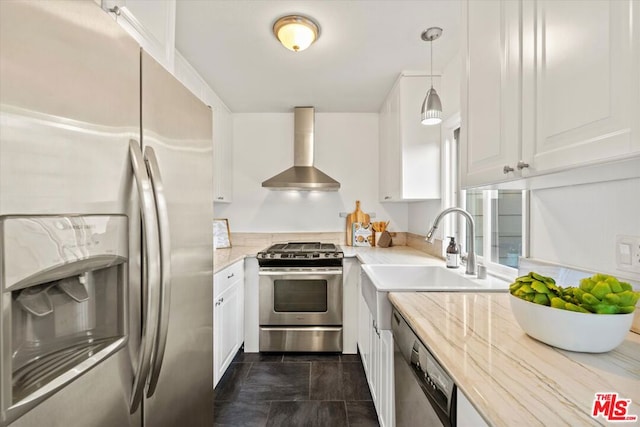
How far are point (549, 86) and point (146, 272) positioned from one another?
1.16 metres

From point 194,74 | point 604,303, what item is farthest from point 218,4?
point 604,303

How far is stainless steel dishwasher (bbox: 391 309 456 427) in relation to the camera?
2.49ft

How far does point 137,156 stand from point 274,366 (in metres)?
2.25

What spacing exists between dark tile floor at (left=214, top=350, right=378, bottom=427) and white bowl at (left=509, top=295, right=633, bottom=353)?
4.79 ft

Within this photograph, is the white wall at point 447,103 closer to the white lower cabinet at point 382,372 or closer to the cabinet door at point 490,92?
the cabinet door at point 490,92

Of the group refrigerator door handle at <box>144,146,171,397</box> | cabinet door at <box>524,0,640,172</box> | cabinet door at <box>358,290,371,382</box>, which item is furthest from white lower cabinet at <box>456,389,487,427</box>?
cabinet door at <box>358,290,371,382</box>

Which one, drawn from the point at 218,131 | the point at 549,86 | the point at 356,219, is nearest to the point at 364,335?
the point at 356,219

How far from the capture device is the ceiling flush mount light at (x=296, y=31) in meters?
1.77

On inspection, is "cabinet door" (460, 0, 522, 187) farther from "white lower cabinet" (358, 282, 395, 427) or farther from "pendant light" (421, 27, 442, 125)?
"white lower cabinet" (358, 282, 395, 427)

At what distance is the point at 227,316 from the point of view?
2.33 metres

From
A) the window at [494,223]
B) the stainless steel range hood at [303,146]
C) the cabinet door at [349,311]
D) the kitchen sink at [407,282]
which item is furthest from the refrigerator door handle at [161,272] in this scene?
the stainless steel range hood at [303,146]

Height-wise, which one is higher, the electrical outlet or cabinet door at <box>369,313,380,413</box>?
the electrical outlet

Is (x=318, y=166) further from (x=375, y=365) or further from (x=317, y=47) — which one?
(x=375, y=365)

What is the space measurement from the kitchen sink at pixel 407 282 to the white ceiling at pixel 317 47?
1.49 metres
